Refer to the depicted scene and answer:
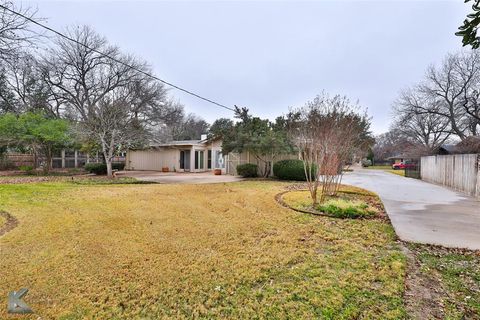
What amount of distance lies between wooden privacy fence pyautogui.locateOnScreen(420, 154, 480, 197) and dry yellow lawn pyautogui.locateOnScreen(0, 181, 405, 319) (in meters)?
5.97

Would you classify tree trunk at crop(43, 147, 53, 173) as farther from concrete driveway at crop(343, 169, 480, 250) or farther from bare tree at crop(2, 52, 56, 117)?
concrete driveway at crop(343, 169, 480, 250)

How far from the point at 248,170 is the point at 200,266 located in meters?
11.7

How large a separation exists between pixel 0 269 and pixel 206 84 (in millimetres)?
15649

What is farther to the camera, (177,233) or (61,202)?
(61,202)

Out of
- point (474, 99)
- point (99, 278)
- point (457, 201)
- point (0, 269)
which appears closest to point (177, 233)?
point (99, 278)

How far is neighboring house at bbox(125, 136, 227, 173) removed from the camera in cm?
1841

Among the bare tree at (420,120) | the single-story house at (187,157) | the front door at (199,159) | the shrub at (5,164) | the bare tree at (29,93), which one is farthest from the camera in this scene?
the bare tree at (420,120)

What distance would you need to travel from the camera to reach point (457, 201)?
7098 millimetres

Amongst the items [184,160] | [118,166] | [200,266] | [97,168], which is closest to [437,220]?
[200,266]

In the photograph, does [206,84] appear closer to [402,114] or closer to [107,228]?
[107,228]

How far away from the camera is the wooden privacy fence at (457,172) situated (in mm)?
7998

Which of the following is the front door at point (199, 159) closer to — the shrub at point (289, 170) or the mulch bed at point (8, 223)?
the shrub at point (289, 170)

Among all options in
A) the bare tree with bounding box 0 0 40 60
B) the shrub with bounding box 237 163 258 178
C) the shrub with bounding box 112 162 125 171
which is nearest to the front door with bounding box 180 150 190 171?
the shrub with bounding box 112 162 125 171

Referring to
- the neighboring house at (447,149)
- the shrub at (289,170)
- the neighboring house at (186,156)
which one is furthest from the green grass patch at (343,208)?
the neighboring house at (447,149)
